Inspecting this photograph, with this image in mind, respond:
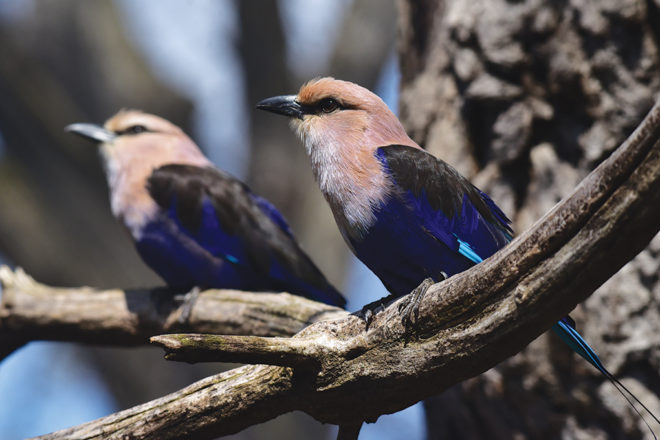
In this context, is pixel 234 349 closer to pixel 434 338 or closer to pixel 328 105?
pixel 434 338

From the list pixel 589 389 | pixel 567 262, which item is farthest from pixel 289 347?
pixel 589 389

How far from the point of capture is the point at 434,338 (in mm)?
2631

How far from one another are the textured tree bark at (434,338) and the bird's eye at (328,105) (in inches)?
57.7

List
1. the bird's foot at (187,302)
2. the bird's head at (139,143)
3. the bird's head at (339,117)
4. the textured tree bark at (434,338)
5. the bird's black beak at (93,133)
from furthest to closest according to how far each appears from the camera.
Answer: the bird's black beak at (93,133) < the bird's head at (139,143) < the bird's foot at (187,302) < the bird's head at (339,117) < the textured tree bark at (434,338)

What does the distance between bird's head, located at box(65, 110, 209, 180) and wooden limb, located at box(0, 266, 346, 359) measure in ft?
3.94

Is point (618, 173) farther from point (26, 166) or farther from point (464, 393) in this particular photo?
point (26, 166)

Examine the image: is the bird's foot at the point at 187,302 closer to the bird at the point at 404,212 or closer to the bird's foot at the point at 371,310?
the bird at the point at 404,212

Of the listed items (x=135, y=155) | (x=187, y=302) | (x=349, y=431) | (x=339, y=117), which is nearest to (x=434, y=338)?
(x=349, y=431)

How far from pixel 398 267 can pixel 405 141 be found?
0.76 meters

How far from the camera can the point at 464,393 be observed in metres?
4.43

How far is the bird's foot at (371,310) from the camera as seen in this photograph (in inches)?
112

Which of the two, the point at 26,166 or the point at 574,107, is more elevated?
the point at 26,166

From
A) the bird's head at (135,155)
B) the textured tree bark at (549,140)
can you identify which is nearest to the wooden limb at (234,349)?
the textured tree bark at (549,140)

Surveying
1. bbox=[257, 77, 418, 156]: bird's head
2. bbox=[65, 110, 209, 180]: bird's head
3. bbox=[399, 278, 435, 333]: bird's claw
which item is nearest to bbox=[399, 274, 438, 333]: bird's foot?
bbox=[399, 278, 435, 333]: bird's claw
